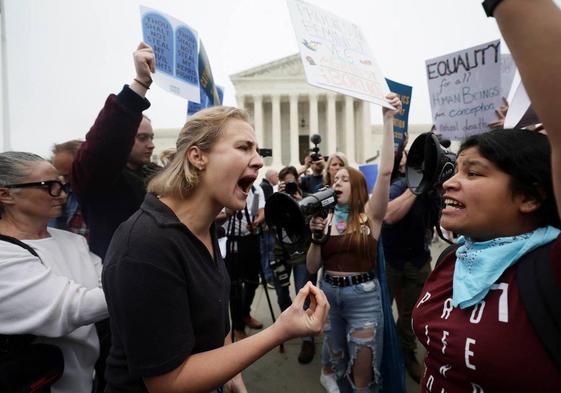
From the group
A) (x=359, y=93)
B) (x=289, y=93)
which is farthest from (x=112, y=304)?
(x=289, y=93)

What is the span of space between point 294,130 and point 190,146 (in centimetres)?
3332

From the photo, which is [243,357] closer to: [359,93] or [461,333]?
[461,333]

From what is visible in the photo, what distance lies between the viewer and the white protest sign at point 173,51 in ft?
7.89

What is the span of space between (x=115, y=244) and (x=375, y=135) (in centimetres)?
3766

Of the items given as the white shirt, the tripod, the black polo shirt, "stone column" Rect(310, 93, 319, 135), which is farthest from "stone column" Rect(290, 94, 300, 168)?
the black polo shirt

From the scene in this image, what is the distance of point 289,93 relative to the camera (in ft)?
110

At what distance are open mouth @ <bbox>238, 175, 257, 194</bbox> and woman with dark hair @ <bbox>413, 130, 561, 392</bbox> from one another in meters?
0.78

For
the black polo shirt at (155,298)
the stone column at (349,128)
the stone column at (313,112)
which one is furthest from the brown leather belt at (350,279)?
the stone column at (349,128)

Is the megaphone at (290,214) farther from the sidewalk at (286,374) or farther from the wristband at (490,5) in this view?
the sidewalk at (286,374)

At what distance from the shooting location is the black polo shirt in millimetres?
926

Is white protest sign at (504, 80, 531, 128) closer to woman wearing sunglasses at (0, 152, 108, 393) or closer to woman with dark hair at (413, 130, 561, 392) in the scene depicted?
woman with dark hair at (413, 130, 561, 392)

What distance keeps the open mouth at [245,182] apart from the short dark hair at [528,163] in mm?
886

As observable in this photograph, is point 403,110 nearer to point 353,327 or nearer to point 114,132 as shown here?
point 353,327

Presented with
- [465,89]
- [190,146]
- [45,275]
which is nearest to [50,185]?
[45,275]
